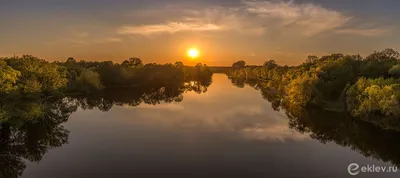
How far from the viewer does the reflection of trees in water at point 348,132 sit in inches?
1631

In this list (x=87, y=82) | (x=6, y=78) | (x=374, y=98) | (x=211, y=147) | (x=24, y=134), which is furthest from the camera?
(x=87, y=82)

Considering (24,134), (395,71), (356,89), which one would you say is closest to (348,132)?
(356,89)

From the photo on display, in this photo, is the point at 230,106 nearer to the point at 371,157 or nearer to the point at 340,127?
the point at 340,127

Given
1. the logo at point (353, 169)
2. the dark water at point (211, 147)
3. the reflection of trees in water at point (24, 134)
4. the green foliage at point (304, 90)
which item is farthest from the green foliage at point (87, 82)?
the logo at point (353, 169)

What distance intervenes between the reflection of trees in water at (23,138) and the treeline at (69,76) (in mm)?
2510

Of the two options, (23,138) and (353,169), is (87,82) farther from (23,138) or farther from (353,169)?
(353,169)

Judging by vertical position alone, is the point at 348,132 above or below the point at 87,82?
below

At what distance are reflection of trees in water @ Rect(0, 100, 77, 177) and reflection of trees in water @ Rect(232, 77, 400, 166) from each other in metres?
40.4

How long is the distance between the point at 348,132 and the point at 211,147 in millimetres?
24297

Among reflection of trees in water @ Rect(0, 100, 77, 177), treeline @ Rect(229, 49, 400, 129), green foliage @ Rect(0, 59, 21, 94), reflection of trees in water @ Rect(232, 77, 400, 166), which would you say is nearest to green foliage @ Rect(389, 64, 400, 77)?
treeline @ Rect(229, 49, 400, 129)

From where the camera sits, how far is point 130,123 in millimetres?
59812

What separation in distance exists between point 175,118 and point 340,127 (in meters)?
31.8

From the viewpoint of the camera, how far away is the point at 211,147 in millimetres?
43438

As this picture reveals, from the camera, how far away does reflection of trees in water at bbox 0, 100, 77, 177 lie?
3653 centimetres
